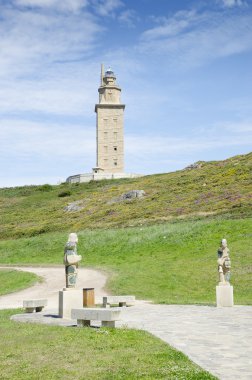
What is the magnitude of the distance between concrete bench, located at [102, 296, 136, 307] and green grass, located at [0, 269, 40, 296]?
9.59m

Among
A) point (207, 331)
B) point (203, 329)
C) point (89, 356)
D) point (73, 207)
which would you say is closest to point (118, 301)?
point (203, 329)

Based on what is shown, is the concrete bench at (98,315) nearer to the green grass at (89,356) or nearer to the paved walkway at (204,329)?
the green grass at (89,356)

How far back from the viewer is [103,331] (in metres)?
13.9

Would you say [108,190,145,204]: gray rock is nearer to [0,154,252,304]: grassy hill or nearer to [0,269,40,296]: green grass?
[0,154,252,304]: grassy hill

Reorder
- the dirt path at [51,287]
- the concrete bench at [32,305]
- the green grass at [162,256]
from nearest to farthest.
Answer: the concrete bench at [32,305], the dirt path at [51,287], the green grass at [162,256]

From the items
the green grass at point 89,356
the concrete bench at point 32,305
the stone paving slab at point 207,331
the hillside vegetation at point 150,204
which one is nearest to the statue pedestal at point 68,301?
the stone paving slab at point 207,331

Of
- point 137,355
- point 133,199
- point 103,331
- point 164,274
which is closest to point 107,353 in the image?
point 137,355

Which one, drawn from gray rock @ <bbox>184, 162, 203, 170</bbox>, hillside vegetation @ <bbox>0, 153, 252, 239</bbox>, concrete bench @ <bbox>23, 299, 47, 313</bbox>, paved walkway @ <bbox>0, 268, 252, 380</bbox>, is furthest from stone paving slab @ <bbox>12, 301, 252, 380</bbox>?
gray rock @ <bbox>184, 162, 203, 170</bbox>

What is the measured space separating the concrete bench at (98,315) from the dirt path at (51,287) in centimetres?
841

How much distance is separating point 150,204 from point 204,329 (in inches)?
2111

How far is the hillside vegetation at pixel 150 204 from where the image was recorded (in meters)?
58.5

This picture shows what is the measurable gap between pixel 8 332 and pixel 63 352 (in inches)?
148

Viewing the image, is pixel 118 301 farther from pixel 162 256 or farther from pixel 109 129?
pixel 109 129

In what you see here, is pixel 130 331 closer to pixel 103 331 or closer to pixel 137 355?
pixel 103 331
